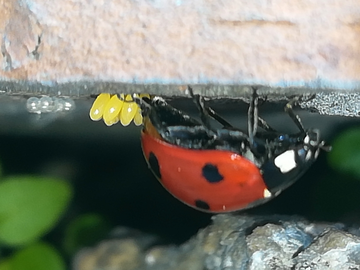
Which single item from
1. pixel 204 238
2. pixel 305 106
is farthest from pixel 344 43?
pixel 204 238

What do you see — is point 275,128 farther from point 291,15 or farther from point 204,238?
point 291,15

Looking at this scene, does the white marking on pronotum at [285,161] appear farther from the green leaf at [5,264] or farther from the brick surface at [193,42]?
the green leaf at [5,264]

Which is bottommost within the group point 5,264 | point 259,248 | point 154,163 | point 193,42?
point 5,264

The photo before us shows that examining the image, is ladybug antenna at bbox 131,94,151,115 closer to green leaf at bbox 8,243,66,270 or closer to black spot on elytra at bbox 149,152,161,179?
black spot on elytra at bbox 149,152,161,179

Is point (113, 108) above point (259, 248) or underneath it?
above

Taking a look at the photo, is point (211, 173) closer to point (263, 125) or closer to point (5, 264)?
point (263, 125)

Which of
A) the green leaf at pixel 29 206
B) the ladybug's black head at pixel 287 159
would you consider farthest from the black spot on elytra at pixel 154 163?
the green leaf at pixel 29 206

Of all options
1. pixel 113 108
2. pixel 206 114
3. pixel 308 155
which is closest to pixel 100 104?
pixel 113 108
